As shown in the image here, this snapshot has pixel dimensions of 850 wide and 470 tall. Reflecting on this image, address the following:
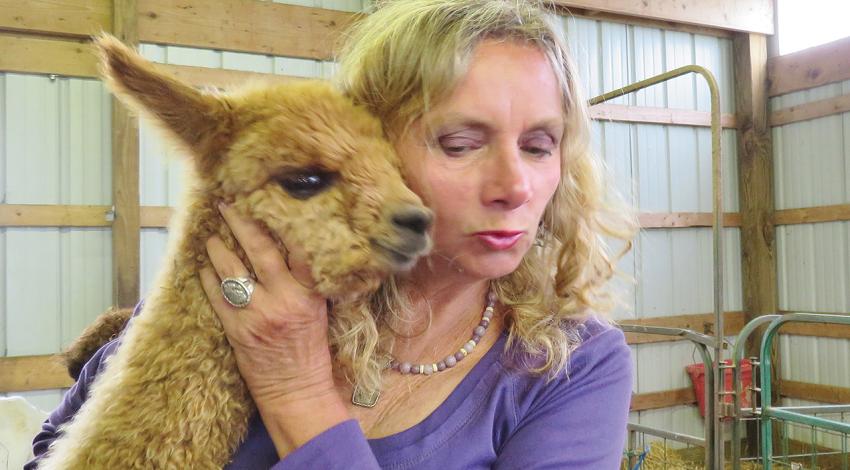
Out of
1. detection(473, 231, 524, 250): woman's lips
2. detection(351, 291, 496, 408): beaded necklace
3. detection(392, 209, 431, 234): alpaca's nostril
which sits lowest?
detection(351, 291, 496, 408): beaded necklace

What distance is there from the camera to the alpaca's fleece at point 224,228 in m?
1.12

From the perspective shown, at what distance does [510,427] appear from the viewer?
4.18ft

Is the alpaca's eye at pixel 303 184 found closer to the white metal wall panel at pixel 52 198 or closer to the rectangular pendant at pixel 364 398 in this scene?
the rectangular pendant at pixel 364 398

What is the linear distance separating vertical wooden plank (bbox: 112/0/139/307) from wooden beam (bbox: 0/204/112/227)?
0.15 metres

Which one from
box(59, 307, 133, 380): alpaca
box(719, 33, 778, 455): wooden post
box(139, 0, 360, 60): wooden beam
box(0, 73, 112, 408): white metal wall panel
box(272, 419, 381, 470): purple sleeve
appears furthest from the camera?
box(719, 33, 778, 455): wooden post

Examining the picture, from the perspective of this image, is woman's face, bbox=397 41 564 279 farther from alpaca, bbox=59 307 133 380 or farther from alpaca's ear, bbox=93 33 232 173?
alpaca, bbox=59 307 133 380

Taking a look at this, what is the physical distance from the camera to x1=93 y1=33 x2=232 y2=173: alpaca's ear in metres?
1.14

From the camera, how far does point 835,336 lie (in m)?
7.05

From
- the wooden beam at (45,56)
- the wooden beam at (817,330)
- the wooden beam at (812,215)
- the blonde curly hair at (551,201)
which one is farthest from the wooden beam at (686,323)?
the blonde curly hair at (551,201)

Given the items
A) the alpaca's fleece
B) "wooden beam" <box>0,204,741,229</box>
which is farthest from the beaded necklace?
"wooden beam" <box>0,204,741,229</box>

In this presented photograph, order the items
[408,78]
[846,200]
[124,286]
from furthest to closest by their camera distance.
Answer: [846,200]
[124,286]
[408,78]

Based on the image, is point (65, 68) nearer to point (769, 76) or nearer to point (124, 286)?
point (124, 286)

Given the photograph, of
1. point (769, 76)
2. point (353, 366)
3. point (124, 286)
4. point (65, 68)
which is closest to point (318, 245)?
point (353, 366)

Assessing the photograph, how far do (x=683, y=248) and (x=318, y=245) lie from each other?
288 inches
